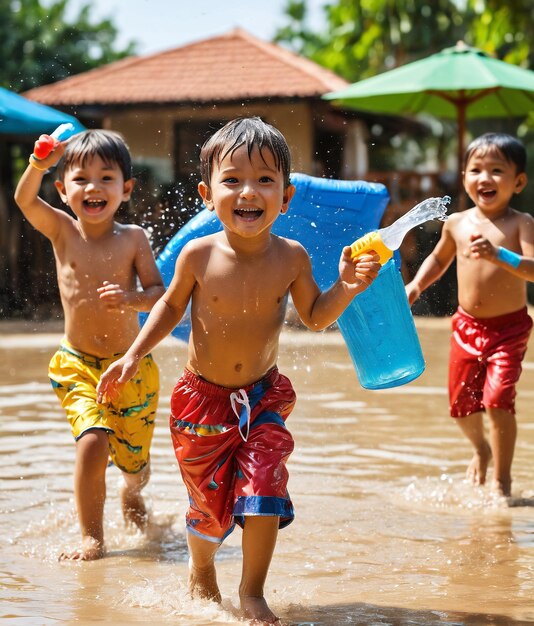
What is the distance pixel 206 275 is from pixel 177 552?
3.99ft

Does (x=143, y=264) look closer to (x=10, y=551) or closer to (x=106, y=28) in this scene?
(x=10, y=551)

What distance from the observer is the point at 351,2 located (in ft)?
78.4

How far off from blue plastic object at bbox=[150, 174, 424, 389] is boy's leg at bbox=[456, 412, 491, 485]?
46.8 inches

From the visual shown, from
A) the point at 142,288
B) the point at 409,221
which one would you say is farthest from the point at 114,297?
the point at 409,221

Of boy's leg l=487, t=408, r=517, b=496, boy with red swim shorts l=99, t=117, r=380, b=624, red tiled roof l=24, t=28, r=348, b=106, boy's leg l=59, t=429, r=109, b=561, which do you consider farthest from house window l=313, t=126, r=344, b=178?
boy with red swim shorts l=99, t=117, r=380, b=624

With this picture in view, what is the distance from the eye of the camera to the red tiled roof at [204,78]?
15.0m

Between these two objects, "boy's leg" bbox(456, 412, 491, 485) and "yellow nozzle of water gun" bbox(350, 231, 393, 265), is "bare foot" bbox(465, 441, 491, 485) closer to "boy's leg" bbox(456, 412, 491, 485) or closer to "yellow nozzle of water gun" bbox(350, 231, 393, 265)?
"boy's leg" bbox(456, 412, 491, 485)

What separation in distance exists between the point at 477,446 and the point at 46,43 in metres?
23.7

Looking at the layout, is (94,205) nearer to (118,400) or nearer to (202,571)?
(118,400)

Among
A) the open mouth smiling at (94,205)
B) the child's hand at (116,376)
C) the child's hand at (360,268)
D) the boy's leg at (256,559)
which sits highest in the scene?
the open mouth smiling at (94,205)

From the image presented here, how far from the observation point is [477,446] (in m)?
4.79

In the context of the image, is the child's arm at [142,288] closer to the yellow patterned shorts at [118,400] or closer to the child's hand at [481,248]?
the yellow patterned shorts at [118,400]

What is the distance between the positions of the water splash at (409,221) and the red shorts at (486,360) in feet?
5.07

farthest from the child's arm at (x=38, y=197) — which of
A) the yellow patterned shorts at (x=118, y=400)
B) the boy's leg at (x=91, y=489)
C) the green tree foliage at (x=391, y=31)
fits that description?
the green tree foliage at (x=391, y=31)
